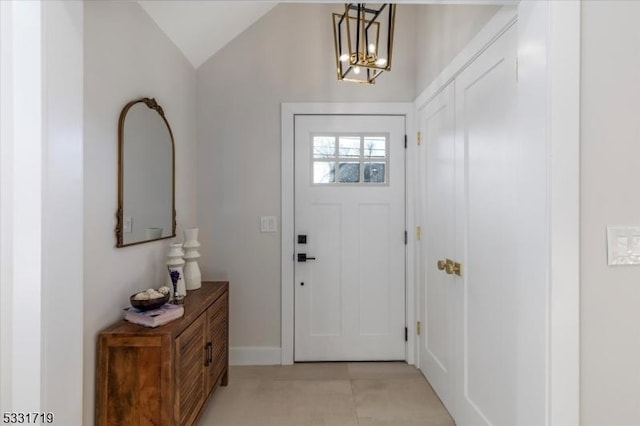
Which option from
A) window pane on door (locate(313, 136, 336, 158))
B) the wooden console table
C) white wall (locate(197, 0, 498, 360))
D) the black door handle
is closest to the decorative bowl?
the wooden console table

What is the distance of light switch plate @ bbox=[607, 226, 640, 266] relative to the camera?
3.65 ft

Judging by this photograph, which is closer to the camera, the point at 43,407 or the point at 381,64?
the point at 43,407

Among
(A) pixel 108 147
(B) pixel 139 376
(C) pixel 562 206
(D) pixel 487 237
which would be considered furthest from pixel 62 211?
(D) pixel 487 237

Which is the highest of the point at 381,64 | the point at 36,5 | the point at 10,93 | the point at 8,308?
the point at 381,64

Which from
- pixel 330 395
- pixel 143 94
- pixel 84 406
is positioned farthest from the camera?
pixel 330 395

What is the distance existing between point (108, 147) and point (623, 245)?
2.08 metres

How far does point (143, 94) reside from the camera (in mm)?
2014

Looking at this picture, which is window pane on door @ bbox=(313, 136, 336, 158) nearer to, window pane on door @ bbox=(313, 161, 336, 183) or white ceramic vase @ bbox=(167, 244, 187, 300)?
window pane on door @ bbox=(313, 161, 336, 183)

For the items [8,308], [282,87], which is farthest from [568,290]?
[282,87]

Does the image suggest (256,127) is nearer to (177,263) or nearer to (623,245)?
(177,263)

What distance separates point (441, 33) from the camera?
2.34 meters

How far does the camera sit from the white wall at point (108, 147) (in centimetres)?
152

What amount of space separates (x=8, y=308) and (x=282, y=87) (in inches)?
92.4

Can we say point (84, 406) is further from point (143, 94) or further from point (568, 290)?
point (568, 290)
